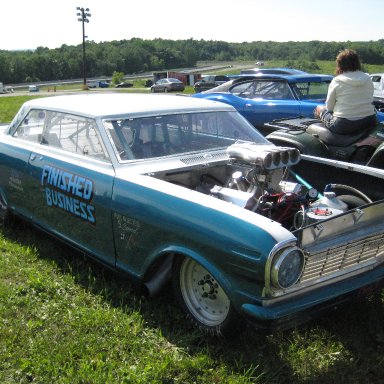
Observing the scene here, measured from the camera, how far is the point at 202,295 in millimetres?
3059

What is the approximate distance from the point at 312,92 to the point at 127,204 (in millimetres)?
5993

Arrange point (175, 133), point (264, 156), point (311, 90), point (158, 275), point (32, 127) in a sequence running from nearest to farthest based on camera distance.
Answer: point (158, 275) → point (264, 156) → point (175, 133) → point (32, 127) → point (311, 90)

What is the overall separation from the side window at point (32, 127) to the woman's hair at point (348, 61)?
10.8 feet

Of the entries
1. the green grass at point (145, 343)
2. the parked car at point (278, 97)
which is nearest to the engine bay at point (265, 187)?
the green grass at point (145, 343)

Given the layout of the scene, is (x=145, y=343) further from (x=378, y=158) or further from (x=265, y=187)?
(x=378, y=158)

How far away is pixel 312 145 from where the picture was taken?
5.38m

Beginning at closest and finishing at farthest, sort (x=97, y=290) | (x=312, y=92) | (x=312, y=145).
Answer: (x=97, y=290), (x=312, y=145), (x=312, y=92)

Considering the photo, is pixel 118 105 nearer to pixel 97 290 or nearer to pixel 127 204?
pixel 127 204

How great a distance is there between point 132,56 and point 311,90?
4253 inches

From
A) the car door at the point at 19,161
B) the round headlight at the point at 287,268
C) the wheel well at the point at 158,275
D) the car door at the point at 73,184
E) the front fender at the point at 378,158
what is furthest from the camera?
the front fender at the point at 378,158

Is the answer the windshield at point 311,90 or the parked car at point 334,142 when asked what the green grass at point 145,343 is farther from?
the windshield at point 311,90

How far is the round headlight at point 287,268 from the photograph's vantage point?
8.13ft

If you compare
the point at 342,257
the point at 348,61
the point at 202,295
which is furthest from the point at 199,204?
the point at 348,61

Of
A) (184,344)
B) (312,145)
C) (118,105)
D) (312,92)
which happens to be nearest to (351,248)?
(184,344)
